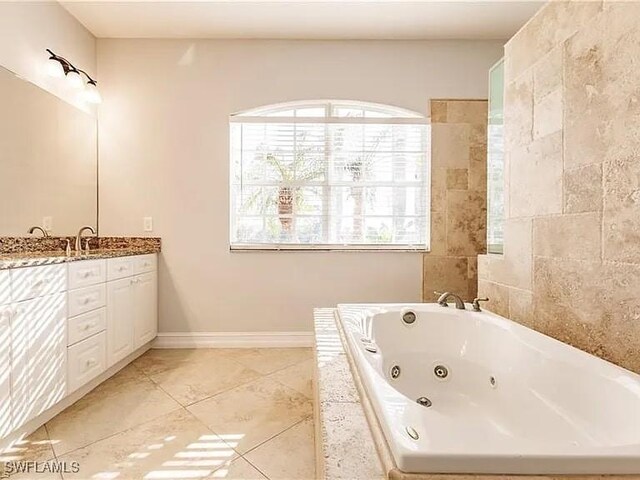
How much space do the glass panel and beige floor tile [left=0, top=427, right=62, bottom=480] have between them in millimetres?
2308

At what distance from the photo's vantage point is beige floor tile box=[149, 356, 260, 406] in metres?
2.22

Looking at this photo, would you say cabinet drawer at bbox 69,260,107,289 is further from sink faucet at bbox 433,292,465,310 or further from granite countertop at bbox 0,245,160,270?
sink faucet at bbox 433,292,465,310

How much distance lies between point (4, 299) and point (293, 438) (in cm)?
137

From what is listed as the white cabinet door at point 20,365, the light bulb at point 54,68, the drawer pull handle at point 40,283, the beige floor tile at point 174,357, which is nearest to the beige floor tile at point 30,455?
the white cabinet door at point 20,365

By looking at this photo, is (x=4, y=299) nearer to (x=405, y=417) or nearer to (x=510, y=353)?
(x=405, y=417)

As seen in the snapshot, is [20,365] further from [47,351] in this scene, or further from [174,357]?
[174,357]

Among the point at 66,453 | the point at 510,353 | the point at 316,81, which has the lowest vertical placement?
the point at 66,453

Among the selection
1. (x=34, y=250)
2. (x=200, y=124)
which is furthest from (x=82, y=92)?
(x=34, y=250)

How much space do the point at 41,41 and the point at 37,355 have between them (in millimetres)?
2064

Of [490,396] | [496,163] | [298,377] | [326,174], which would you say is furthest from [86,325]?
[496,163]

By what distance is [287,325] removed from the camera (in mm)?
3164

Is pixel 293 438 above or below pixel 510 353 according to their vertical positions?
below

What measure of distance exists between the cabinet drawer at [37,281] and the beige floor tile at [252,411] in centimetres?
93

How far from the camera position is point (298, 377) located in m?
2.49
